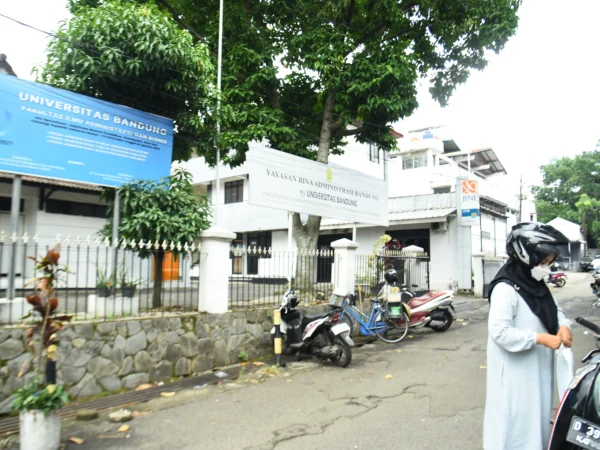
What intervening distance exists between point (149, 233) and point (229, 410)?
277cm

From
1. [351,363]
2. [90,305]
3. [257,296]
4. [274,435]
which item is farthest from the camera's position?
[257,296]

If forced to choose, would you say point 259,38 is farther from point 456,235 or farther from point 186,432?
point 456,235

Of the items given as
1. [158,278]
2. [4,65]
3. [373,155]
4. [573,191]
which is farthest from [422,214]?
[573,191]

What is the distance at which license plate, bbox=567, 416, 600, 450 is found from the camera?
7.09 ft

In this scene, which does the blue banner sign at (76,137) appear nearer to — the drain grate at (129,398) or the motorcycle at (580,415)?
the drain grate at (129,398)

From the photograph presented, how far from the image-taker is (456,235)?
16.7m

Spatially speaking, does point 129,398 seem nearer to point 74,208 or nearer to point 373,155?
point 74,208

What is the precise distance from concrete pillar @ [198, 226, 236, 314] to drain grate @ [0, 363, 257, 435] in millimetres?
1007

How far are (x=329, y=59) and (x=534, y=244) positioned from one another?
7.42 m

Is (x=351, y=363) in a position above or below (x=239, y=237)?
below

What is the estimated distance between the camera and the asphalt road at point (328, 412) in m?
3.95

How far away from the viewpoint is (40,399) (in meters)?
3.71

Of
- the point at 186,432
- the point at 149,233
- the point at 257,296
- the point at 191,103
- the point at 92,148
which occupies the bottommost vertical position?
the point at 186,432

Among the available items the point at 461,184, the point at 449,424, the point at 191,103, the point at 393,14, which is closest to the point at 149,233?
the point at 191,103
